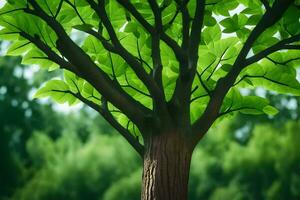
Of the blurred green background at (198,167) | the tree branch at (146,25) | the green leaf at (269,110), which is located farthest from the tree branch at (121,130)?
the blurred green background at (198,167)

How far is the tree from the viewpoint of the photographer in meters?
1.79

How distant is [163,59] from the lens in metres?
2.26

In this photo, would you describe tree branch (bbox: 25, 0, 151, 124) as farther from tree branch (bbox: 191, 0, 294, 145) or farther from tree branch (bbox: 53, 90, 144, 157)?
tree branch (bbox: 191, 0, 294, 145)

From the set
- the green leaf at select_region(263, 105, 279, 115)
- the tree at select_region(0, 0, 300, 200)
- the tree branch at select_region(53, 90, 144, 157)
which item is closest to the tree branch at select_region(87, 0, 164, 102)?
the tree at select_region(0, 0, 300, 200)

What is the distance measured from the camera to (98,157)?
17.2 m

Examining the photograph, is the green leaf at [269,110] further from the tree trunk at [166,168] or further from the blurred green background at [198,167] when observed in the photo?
the blurred green background at [198,167]

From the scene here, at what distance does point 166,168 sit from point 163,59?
2.18 feet

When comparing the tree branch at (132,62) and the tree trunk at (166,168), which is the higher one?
the tree branch at (132,62)

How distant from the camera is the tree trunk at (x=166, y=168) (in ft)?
5.79

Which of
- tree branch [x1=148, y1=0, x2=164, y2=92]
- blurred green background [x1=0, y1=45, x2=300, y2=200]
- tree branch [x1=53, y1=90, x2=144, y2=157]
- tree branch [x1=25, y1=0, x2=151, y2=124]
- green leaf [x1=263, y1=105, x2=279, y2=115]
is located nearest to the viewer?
→ tree branch [x1=25, y1=0, x2=151, y2=124]

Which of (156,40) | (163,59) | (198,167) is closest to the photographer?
(156,40)

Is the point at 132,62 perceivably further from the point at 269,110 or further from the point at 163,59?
the point at 269,110

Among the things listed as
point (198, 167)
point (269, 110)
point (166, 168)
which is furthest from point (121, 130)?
point (198, 167)

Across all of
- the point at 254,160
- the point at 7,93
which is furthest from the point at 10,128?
the point at 254,160
